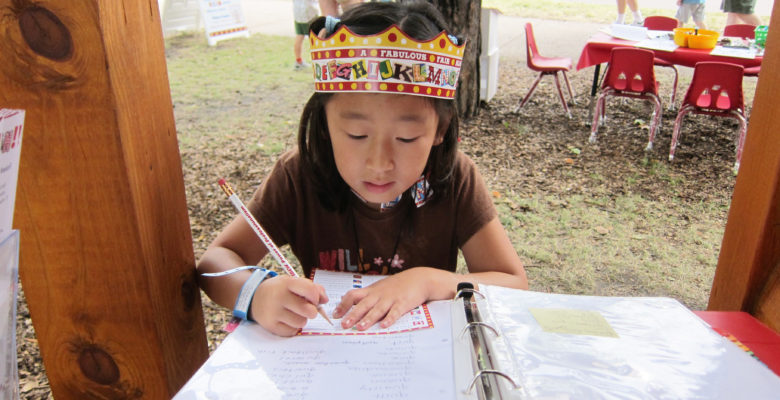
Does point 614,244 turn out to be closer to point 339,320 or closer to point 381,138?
point 381,138

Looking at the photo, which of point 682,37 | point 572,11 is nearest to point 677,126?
point 682,37

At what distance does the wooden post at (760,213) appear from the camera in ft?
3.77

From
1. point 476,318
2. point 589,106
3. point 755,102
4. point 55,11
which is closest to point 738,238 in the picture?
point 755,102

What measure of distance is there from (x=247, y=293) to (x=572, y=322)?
0.69 m

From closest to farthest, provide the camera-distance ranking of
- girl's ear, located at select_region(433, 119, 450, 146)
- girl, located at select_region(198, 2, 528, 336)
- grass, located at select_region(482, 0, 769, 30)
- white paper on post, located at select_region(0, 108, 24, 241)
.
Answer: white paper on post, located at select_region(0, 108, 24, 241)
girl, located at select_region(198, 2, 528, 336)
girl's ear, located at select_region(433, 119, 450, 146)
grass, located at select_region(482, 0, 769, 30)

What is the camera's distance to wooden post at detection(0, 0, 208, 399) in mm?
950

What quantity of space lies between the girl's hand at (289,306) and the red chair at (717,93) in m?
5.20

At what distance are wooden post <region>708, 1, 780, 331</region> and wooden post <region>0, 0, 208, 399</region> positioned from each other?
1292 millimetres

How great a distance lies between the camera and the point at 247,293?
121 cm

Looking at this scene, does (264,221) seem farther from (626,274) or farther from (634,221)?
(634,221)

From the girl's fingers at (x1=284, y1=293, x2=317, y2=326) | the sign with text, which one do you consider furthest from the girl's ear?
the sign with text

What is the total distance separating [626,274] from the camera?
3.55 m

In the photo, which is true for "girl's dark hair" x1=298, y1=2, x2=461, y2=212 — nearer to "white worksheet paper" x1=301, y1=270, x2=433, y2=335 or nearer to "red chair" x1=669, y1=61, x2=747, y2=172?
"white worksheet paper" x1=301, y1=270, x2=433, y2=335

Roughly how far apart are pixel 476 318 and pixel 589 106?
6367 millimetres
